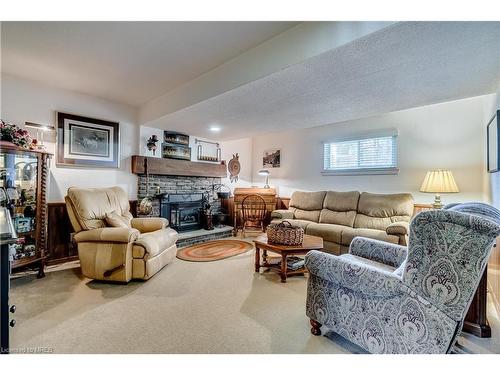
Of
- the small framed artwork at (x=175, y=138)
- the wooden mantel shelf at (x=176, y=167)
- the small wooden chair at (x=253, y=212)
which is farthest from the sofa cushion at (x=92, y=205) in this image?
the small wooden chair at (x=253, y=212)

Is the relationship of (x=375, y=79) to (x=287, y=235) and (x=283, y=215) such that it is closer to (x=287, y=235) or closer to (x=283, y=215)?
(x=287, y=235)

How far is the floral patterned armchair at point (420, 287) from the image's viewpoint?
3.82 ft

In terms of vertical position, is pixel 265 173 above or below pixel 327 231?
above

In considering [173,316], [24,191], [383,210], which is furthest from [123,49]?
[383,210]

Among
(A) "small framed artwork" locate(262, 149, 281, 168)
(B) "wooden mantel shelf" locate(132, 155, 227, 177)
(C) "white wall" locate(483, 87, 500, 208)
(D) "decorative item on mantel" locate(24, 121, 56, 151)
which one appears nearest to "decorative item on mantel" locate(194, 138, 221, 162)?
(B) "wooden mantel shelf" locate(132, 155, 227, 177)

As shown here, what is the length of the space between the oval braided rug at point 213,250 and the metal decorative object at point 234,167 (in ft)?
6.16

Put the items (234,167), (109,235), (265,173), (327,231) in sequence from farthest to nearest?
(234,167)
(265,173)
(327,231)
(109,235)

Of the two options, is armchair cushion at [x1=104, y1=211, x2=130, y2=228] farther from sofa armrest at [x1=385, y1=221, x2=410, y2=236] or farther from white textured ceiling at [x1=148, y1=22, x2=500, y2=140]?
sofa armrest at [x1=385, y1=221, x2=410, y2=236]

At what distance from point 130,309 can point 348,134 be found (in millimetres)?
4411

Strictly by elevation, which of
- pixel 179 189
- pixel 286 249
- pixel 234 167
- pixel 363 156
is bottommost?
pixel 286 249

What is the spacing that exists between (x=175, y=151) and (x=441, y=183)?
428 centimetres

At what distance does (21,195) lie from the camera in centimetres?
279
